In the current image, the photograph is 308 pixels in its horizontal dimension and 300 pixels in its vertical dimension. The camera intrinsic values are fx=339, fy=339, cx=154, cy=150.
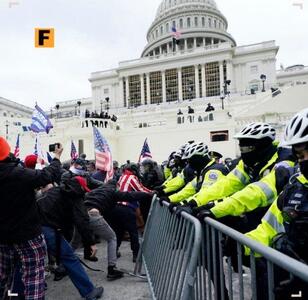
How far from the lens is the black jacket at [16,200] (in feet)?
10.3

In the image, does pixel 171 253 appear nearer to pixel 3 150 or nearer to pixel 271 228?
pixel 271 228

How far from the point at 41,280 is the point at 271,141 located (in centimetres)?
259

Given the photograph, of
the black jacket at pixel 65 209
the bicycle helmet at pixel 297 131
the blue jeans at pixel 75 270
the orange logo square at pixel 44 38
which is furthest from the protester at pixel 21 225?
the orange logo square at pixel 44 38

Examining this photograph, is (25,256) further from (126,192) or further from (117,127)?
(117,127)

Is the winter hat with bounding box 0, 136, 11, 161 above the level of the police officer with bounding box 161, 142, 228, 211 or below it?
above

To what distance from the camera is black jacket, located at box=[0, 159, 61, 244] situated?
313cm

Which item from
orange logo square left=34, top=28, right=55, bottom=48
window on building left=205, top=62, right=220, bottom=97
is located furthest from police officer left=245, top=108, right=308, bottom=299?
window on building left=205, top=62, right=220, bottom=97

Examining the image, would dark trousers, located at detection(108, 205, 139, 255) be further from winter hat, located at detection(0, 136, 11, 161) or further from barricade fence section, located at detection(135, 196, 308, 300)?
winter hat, located at detection(0, 136, 11, 161)

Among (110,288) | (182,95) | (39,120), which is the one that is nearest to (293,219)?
(110,288)

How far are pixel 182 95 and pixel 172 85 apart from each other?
3093mm

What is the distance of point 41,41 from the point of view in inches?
349

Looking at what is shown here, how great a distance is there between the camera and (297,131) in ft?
7.08

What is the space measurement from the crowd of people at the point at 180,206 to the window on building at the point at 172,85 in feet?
197

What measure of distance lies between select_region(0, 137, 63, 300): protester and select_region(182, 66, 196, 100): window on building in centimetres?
6129
